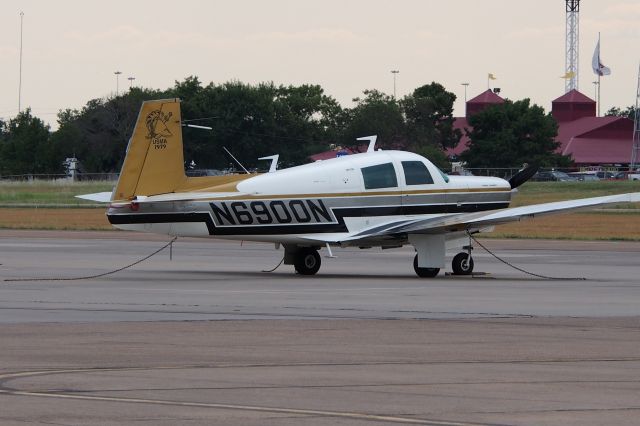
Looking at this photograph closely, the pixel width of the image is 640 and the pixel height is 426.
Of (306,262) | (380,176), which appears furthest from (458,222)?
(306,262)

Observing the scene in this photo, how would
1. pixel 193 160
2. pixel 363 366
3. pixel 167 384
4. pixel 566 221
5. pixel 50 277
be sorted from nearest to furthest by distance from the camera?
1. pixel 167 384
2. pixel 363 366
3. pixel 50 277
4. pixel 566 221
5. pixel 193 160

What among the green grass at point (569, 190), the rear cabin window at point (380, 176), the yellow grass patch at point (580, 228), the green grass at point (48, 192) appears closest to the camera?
the rear cabin window at point (380, 176)

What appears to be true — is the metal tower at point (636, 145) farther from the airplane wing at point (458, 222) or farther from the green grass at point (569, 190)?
the airplane wing at point (458, 222)

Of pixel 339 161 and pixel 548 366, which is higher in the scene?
pixel 339 161

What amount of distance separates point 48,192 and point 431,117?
165 feet

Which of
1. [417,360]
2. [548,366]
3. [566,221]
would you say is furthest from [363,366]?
[566,221]

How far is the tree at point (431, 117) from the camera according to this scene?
4636 inches

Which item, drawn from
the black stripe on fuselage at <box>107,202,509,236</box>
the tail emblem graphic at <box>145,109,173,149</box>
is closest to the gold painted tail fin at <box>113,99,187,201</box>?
Answer: the tail emblem graphic at <box>145,109,173,149</box>

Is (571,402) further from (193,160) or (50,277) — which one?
(193,160)

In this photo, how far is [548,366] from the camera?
43.3 feet

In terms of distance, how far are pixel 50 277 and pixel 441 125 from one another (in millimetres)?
111120

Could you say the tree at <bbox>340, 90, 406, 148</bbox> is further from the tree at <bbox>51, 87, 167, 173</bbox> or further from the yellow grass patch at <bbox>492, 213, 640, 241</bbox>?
the yellow grass patch at <bbox>492, 213, 640, 241</bbox>

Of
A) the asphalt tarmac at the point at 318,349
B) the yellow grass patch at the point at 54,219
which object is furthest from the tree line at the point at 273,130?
the asphalt tarmac at the point at 318,349

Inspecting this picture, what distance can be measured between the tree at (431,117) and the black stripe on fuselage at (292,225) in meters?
85.8
